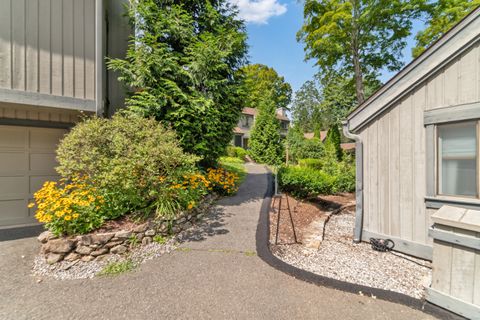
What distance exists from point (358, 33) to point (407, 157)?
1276 centimetres

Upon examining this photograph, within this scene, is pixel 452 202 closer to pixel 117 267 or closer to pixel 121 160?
pixel 117 267

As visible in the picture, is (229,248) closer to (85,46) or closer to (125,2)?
(85,46)

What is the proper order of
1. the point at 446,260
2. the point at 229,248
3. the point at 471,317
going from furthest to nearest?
the point at 229,248, the point at 446,260, the point at 471,317

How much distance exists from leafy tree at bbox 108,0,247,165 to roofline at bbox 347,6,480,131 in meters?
3.49

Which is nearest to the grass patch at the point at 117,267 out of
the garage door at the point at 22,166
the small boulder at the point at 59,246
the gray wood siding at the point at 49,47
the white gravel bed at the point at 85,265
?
the white gravel bed at the point at 85,265

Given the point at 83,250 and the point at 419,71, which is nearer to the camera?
the point at 83,250

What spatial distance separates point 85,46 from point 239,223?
5.71 m

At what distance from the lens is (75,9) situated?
4906 mm

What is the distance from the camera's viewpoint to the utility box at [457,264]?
2375 mm

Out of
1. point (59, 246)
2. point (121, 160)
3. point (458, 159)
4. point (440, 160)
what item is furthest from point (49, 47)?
point (458, 159)

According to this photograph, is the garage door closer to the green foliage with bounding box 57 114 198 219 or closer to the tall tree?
the green foliage with bounding box 57 114 198 219

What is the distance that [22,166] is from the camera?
533cm

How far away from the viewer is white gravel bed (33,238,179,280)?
334 cm

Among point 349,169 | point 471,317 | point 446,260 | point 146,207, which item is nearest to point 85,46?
point 146,207
